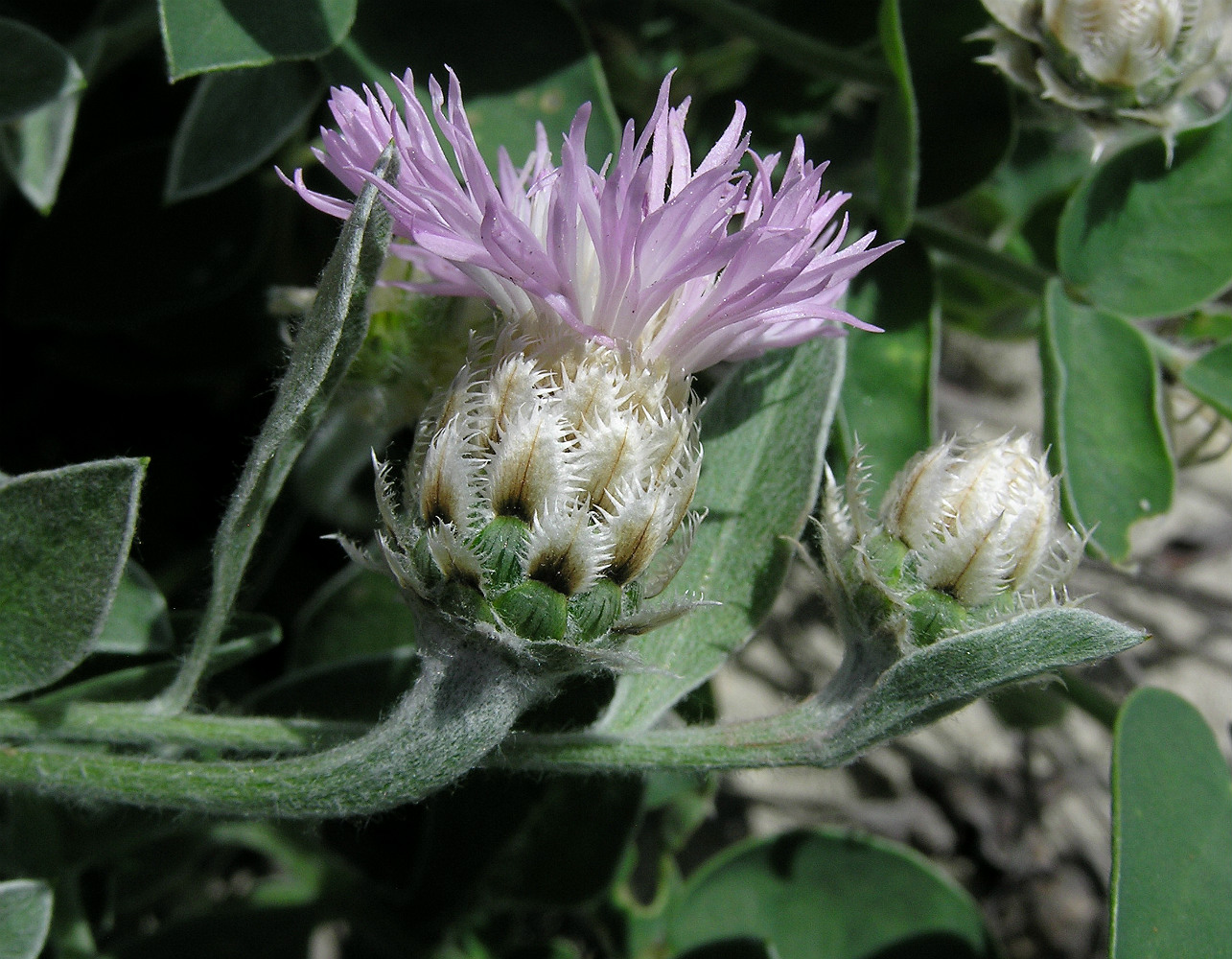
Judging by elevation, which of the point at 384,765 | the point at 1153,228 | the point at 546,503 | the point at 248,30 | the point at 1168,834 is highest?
the point at 248,30

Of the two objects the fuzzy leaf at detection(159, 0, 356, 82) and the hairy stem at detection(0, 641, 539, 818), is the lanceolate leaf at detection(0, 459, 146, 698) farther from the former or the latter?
the fuzzy leaf at detection(159, 0, 356, 82)

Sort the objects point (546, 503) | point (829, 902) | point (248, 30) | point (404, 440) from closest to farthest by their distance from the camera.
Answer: point (546, 503)
point (248, 30)
point (404, 440)
point (829, 902)

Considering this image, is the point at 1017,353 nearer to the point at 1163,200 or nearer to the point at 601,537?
the point at 1163,200

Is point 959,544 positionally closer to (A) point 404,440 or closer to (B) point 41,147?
(A) point 404,440

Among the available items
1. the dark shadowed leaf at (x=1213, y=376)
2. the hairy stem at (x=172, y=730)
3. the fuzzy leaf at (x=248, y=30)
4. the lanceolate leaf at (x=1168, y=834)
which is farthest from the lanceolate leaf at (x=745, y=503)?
Answer: the dark shadowed leaf at (x=1213, y=376)

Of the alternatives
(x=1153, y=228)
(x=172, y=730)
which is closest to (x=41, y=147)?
(x=172, y=730)

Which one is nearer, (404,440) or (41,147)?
(41,147)

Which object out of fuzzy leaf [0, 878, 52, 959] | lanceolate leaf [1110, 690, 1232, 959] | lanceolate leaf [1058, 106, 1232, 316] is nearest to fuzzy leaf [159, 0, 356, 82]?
fuzzy leaf [0, 878, 52, 959]

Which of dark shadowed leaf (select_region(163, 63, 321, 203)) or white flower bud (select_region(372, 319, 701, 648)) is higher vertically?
dark shadowed leaf (select_region(163, 63, 321, 203))
